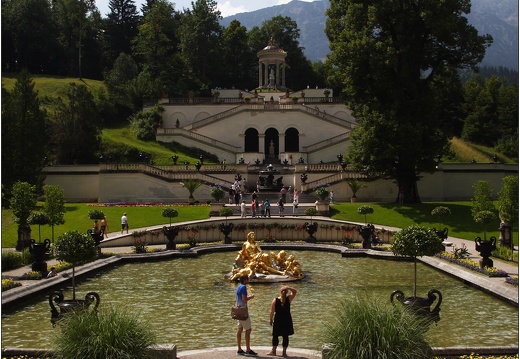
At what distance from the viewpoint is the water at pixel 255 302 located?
14438mm

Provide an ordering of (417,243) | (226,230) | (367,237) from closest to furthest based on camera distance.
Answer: (417,243)
(367,237)
(226,230)

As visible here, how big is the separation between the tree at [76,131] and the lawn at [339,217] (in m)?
11.8

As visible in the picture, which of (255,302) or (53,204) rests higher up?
(53,204)

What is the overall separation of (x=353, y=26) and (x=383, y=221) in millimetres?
12909

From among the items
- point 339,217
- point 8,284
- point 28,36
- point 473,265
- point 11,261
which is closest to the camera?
point 8,284

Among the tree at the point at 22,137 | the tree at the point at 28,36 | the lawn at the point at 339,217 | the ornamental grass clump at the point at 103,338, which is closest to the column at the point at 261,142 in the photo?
the lawn at the point at 339,217

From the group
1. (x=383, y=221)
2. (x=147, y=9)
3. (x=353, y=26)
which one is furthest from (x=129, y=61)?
(x=383, y=221)

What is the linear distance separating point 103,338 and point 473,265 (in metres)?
16.3

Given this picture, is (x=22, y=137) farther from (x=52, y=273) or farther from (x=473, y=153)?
(x=473, y=153)

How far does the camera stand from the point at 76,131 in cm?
5191

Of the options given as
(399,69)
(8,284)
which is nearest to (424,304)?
(8,284)

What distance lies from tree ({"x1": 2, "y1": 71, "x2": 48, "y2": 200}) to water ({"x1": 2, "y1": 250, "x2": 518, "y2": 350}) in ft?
56.9

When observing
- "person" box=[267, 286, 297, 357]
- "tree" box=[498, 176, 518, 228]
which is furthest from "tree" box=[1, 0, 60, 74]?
"person" box=[267, 286, 297, 357]

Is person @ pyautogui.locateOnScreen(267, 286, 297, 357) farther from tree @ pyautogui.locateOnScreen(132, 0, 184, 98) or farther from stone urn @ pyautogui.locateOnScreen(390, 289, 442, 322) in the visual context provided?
tree @ pyautogui.locateOnScreen(132, 0, 184, 98)
